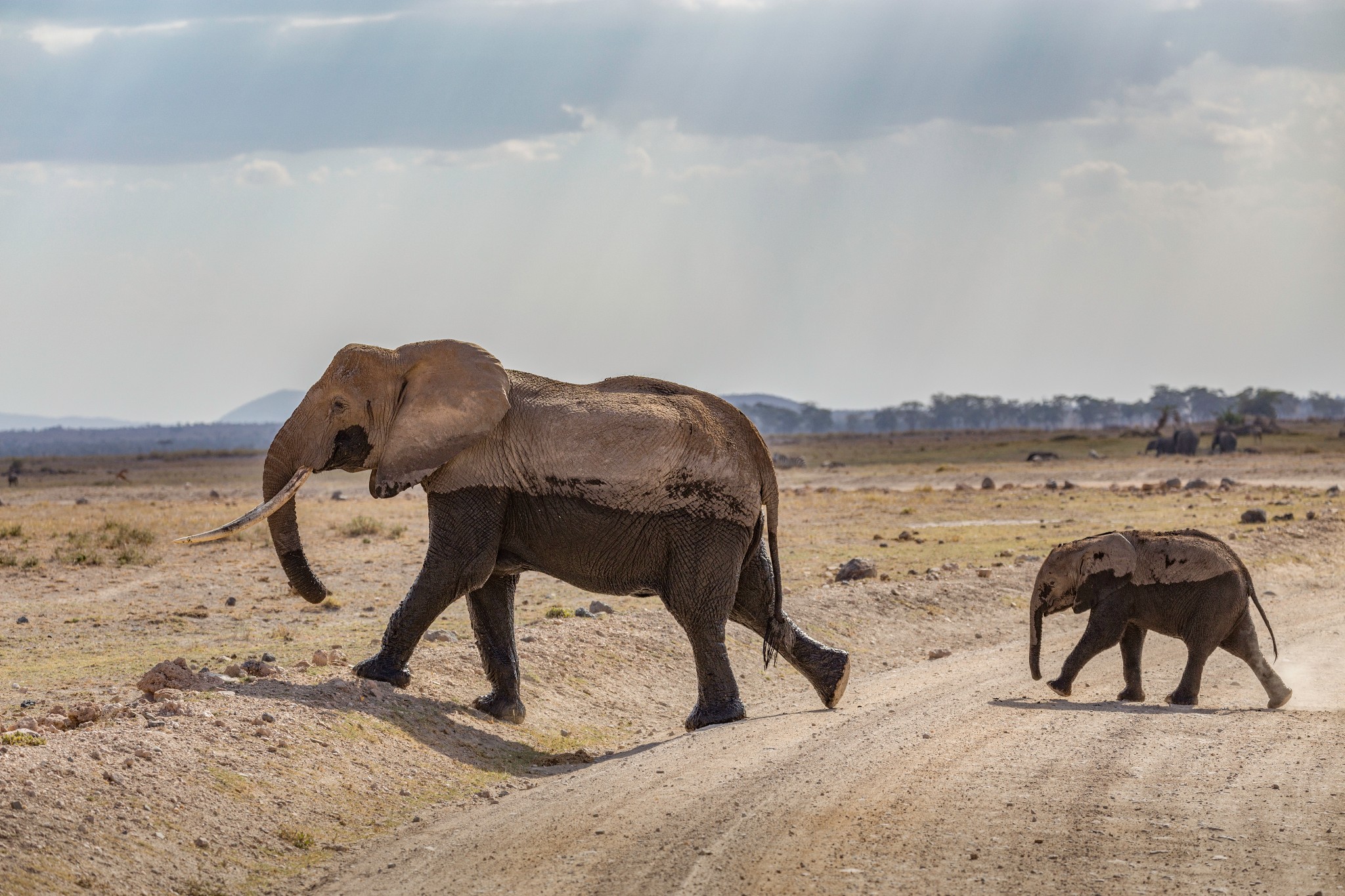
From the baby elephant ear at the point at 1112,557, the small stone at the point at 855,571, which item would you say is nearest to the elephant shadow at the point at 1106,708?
the baby elephant ear at the point at 1112,557

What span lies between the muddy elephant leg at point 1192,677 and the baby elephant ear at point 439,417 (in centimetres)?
679

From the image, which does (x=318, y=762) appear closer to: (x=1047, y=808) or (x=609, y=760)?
(x=609, y=760)

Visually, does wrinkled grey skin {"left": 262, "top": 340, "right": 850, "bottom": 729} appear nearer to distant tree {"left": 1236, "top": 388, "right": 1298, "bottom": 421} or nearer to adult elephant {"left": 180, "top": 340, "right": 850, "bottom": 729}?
adult elephant {"left": 180, "top": 340, "right": 850, "bottom": 729}

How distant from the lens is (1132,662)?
1320 cm

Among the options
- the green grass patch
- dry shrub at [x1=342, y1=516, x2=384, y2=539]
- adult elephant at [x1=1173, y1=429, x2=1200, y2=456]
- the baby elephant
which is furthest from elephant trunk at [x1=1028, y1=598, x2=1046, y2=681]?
adult elephant at [x1=1173, y1=429, x2=1200, y2=456]

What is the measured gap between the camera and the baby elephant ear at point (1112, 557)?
43.7ft

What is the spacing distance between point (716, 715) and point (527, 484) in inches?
95.8

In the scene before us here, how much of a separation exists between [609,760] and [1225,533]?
1964 centimetres

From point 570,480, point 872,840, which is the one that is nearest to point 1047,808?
point 872,840

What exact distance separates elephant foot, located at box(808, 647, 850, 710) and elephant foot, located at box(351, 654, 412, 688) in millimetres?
3502

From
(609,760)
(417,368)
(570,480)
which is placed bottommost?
(609,760)

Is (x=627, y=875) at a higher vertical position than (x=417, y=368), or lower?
lower

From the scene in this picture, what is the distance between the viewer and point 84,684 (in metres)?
12.2

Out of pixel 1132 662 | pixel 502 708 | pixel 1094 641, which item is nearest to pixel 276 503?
pixel 502 708
